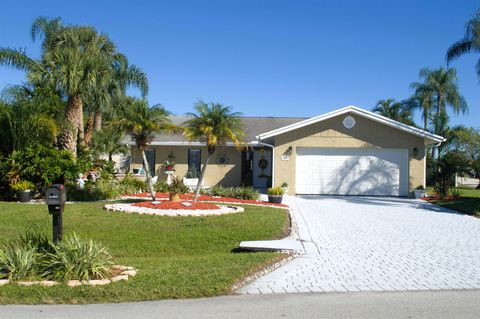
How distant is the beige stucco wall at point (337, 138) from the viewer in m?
21.9

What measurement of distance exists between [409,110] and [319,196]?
1933cm

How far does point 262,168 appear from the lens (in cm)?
2584

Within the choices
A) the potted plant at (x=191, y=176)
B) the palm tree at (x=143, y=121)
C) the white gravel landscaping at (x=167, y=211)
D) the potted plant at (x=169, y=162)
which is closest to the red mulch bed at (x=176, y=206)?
the white gravel landscaping at (x=167, y=211)

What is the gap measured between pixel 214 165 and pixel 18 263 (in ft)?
63.2

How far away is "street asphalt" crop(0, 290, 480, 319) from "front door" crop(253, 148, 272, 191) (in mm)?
19451

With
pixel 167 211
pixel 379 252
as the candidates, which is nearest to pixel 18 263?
pixel 379 252

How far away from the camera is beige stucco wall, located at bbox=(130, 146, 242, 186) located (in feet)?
84.3

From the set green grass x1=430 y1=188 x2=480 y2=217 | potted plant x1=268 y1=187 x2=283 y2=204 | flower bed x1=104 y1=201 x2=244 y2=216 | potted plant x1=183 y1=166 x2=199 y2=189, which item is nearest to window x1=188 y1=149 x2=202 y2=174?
potted plant x1=183 y1=166 x2=199 y2=189

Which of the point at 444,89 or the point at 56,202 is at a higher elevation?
the point at 444,89

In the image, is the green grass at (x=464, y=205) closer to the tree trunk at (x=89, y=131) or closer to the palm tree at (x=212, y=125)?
the palm tree at (x=212, y=125)

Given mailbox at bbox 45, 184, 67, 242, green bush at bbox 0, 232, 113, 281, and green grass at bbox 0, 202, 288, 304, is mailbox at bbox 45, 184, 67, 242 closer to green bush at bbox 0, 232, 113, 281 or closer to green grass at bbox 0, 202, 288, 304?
green bush at bbox 0, 232, 113, 281

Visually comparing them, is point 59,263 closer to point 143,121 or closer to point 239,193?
point 143,121

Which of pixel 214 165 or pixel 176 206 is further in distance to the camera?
pixel 214 165

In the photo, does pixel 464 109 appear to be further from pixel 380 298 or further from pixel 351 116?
pixel 380 298
